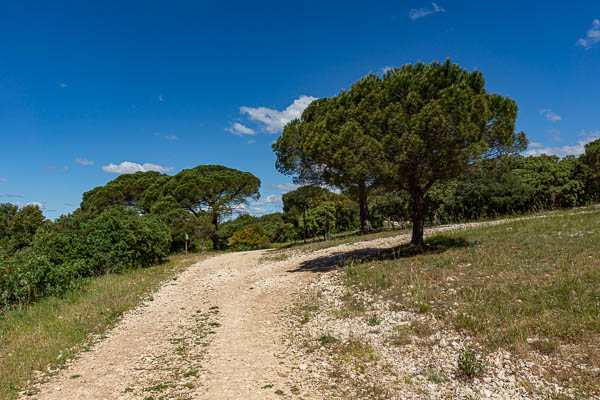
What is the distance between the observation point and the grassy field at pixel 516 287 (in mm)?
5656

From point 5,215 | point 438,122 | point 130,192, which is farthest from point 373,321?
point 5,215

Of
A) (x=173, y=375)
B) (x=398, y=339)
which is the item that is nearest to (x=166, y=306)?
(x=173, y=375)

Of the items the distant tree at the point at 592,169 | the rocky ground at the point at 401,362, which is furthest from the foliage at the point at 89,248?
the distant tree at the point at 592,169

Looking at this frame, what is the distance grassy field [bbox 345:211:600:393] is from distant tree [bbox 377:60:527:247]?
11.1 feet

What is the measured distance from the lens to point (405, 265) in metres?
11.9

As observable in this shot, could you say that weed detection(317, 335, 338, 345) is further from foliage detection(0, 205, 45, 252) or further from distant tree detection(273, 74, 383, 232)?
foliage detection(0, 205, 45, 252)

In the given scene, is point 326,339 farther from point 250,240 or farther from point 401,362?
point 250,240

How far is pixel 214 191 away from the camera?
35594 millimetres

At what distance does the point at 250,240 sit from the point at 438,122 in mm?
29732

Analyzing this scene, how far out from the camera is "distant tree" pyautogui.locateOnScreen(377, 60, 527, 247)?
11.3m

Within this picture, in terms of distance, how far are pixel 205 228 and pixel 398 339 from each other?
27343 mm

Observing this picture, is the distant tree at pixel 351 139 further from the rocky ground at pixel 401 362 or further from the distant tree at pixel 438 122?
the rocky ground at pixel 401 362

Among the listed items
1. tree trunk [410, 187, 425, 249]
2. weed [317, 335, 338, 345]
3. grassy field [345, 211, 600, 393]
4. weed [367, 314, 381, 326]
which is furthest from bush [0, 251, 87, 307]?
tree trunk [410, 187, 425, 249]

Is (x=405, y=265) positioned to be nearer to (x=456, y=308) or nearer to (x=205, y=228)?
(x=456, y=308)
